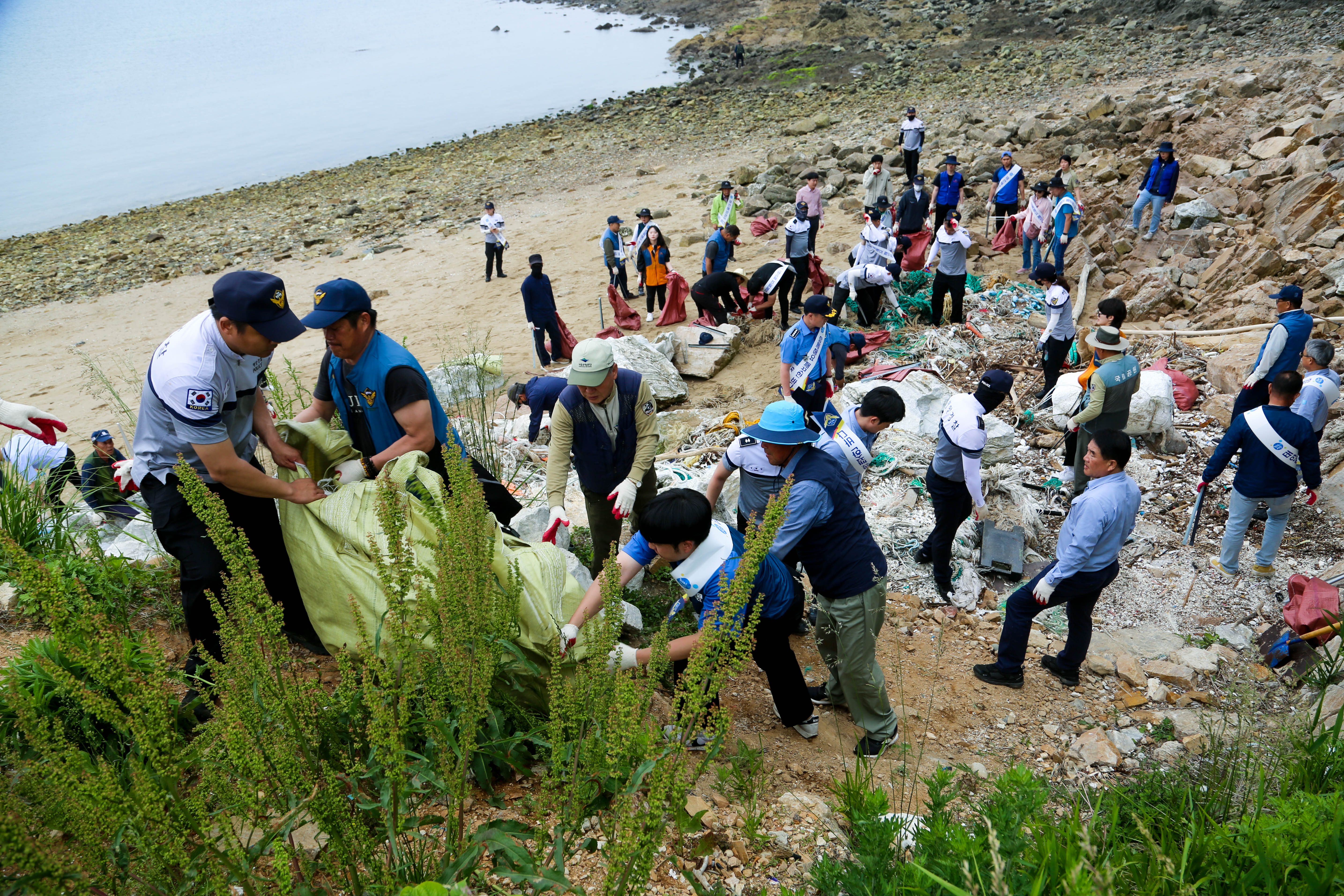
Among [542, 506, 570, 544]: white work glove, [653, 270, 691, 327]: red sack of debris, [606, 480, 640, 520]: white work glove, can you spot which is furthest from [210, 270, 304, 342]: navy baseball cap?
[653, 270, 691, 327]: red sack of debris

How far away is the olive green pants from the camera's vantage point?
11.8 ft

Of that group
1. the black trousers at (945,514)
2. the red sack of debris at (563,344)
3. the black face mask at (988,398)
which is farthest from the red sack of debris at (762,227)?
the black trousers at (945,514)

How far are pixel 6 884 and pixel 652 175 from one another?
2036 cm

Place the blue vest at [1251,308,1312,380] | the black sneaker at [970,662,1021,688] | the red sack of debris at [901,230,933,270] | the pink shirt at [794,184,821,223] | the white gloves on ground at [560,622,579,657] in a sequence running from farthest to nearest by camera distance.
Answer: the pink shirt at [794,184,821,223], the red sack of debris at [901,230,933,270], the blue vest at [1251,308,1312,380], the black sneaker at [970,662,1021,688], the white gloves on ground at [560,622,579,657]

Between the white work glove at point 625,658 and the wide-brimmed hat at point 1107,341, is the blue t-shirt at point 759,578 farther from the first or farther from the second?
the wide-brimmed hat at point 1107,341

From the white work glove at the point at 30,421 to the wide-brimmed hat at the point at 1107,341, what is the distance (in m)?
6.36

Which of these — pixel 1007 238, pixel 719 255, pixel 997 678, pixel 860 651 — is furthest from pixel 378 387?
pixel 1007 238

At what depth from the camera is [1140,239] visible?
1087cm

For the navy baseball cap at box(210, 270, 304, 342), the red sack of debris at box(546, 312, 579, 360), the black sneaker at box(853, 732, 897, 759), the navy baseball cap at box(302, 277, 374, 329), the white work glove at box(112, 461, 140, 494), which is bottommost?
the black sneaker at box(853, 732, 897, 759)

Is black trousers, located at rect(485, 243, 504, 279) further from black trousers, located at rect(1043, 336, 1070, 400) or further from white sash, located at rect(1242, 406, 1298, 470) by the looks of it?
white sash, located at rect(1242, 406, 1298, 470)

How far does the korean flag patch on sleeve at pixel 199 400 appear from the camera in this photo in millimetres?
2684

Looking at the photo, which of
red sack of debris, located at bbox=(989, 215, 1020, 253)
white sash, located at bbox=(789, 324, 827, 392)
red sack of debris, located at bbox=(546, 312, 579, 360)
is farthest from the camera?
red sack of debris, located at bbox=(989, 215, 1020, 253)

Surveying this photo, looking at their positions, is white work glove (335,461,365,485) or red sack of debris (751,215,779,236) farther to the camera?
red sack of debris (751,215,779,236)

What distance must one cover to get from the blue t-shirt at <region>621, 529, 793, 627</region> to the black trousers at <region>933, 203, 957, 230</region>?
33.8 ft
